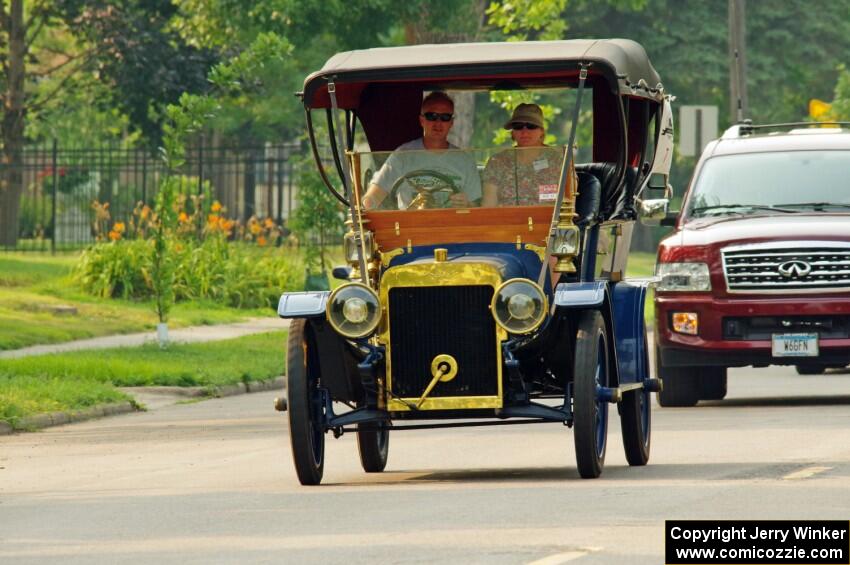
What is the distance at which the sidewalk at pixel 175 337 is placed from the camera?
989 inches

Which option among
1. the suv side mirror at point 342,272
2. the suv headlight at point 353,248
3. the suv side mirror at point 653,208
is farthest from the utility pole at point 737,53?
the suv headlight at point 353,248

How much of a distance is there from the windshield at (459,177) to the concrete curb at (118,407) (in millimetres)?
5473

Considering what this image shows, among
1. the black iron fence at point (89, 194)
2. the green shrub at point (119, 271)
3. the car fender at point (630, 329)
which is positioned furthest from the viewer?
the black iron fence at point (89, 194)

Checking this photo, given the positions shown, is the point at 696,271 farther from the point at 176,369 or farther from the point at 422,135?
the point at 176,369

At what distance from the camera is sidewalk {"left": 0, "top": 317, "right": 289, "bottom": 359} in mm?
25109

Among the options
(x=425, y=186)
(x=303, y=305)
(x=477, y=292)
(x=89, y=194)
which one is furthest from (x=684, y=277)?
(x=89, y=194)

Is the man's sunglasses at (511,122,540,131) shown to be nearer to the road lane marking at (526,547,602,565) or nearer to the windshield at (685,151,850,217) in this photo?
the road lane marking at (526,547,602,565)

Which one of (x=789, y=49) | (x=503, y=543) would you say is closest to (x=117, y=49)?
(x=789, y=49)

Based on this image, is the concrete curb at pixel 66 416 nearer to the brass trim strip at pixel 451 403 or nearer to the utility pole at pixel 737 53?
the brass trim strip at pixel 451 403

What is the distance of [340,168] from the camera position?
1472 cm

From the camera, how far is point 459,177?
13805 millimetres

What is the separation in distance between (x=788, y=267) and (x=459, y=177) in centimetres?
516

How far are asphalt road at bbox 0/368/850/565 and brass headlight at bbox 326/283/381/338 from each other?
0.92 m

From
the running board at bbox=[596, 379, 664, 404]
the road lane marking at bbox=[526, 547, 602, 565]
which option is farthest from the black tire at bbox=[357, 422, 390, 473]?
the road lane marking at bbox=[526, 547, 602, 565]
